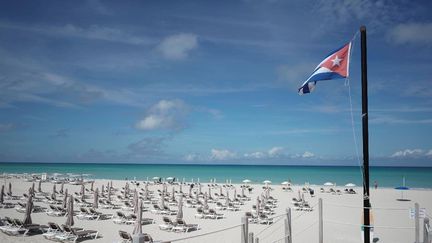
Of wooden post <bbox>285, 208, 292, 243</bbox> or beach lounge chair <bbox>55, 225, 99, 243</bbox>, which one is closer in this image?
wooden post <bbox>285, 208, 292, 243</bbox>

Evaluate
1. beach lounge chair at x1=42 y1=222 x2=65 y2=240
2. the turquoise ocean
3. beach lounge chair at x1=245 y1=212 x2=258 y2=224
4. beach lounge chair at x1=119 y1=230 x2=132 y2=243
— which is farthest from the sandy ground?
the turquoise ocean

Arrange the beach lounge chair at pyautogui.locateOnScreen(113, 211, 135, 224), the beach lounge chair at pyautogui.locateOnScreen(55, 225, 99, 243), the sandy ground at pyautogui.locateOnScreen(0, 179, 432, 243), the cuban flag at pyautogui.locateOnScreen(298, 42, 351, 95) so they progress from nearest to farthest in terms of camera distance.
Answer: the cuban flag at pyautogui.locateOnScreen(298, 42, 351, 95)
the beach lounge chair at pyautogui.locateOnScreen(55, 225, 99, 243)
the sandy ground at pyautogui.locateOnScreen(0, 179, 432, 243)
the beach lounge chair at pyautogui.locateOnScreen(113, 211, 135, 224)

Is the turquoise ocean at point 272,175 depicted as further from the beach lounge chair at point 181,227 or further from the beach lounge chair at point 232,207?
the beach lounge chair at point 181,227

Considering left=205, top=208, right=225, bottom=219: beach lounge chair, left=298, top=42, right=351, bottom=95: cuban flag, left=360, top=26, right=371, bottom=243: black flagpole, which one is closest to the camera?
left=360, top=26, right=371, bottom=243: black flagpole

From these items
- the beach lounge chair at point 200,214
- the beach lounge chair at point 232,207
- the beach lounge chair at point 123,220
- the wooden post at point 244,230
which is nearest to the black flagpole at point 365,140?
the wooden post at point 244,230

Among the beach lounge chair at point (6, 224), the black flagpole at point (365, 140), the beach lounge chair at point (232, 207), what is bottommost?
the beach lounge chair at point (232, 207)

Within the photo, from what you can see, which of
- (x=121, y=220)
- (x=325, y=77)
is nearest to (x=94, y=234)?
(x=121, y=220)

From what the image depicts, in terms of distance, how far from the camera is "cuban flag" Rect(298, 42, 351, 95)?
7758 mm

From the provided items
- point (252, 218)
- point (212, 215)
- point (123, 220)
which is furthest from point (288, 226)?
point (212, 215)

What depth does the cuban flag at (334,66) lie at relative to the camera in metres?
7.76

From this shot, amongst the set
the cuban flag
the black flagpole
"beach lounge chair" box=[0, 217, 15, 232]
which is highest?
the cuban flag

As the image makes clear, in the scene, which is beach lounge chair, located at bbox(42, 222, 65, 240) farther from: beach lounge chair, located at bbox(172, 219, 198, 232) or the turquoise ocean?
the turquoise ocean

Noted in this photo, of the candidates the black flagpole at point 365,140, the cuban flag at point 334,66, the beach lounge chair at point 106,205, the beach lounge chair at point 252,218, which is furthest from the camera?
the beach lounge chair at point 106,205

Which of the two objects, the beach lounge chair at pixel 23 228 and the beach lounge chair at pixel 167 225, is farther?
the beach lounge chair at pixel 167 225
